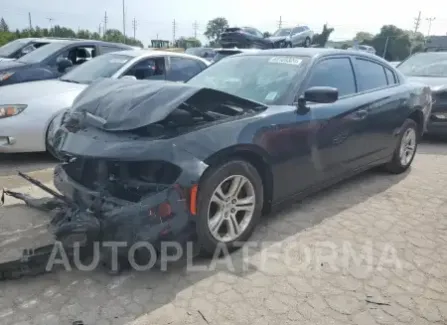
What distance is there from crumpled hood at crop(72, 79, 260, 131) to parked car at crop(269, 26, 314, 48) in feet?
54.2

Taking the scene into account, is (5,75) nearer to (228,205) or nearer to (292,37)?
(228,205)

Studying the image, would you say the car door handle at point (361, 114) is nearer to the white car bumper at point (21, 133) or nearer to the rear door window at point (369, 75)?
the rear door window at point (369, 75)

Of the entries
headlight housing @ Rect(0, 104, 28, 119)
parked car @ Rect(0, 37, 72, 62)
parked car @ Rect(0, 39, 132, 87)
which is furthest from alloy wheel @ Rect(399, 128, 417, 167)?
parked car @ Rect(0, 37, 72, 62)

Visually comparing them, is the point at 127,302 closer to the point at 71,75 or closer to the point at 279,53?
the point at 279,53

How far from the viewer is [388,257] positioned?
10.5ft

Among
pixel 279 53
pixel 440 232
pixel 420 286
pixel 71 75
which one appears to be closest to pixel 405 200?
pixel 440 232

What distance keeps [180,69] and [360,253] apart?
4548 millimetres

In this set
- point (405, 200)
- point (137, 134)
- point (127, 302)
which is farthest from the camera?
point (405, 200)

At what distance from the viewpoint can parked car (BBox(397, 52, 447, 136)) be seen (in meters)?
7.36

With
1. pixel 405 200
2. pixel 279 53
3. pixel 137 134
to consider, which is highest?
pixel 279 53

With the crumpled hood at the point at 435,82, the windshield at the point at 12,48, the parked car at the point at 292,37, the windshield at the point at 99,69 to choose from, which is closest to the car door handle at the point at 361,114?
the windshield at the point at 99,69

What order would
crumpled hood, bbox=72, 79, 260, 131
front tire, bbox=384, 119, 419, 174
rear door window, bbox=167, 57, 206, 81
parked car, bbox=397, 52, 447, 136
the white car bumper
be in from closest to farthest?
crumpled hood, bbox=72, 79, 260, 131 → the white car bumper → front tire, bbox=384, 119, 419, 174 → rear door window, bbox=167, 57, 206, 81 → parked car, bbox=397, 52, 447, 136

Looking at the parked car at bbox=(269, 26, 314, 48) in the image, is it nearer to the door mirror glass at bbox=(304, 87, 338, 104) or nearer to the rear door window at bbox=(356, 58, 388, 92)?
the rear door window at bbox=(356, 58, 388, 92)

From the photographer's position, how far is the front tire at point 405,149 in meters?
5.11
